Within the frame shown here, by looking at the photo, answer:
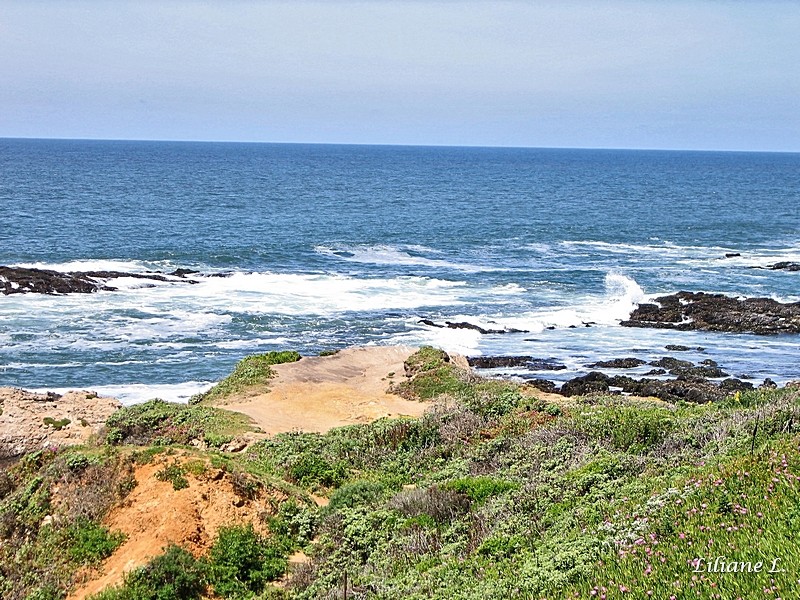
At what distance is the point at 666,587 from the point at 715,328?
34.3 metres

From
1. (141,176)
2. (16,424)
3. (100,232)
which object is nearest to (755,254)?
(100,232)

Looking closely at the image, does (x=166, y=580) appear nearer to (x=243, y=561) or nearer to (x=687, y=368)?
(x=243, y=561)

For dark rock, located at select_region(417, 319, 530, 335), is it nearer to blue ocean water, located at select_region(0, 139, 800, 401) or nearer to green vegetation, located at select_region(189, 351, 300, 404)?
blue ocean water, located at select_region(0, 139, 800, 401)

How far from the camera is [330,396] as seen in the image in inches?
935

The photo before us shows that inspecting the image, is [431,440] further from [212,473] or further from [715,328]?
[715,328]

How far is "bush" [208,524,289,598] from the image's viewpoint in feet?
36.2

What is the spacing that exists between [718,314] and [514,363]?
14042 mm

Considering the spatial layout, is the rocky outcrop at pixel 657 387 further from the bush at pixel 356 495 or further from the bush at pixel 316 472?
the bush at pixel 356 495

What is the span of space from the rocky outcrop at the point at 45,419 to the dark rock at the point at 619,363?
1819 centimetres

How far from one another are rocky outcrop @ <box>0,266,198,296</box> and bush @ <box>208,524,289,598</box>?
113 feet

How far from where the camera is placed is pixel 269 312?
40.6 m

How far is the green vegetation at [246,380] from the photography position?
79.7 feet

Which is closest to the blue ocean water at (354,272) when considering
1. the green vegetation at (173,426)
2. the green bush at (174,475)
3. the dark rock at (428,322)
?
the dark rock at (428,322)

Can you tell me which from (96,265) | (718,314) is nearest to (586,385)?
(718,314)
